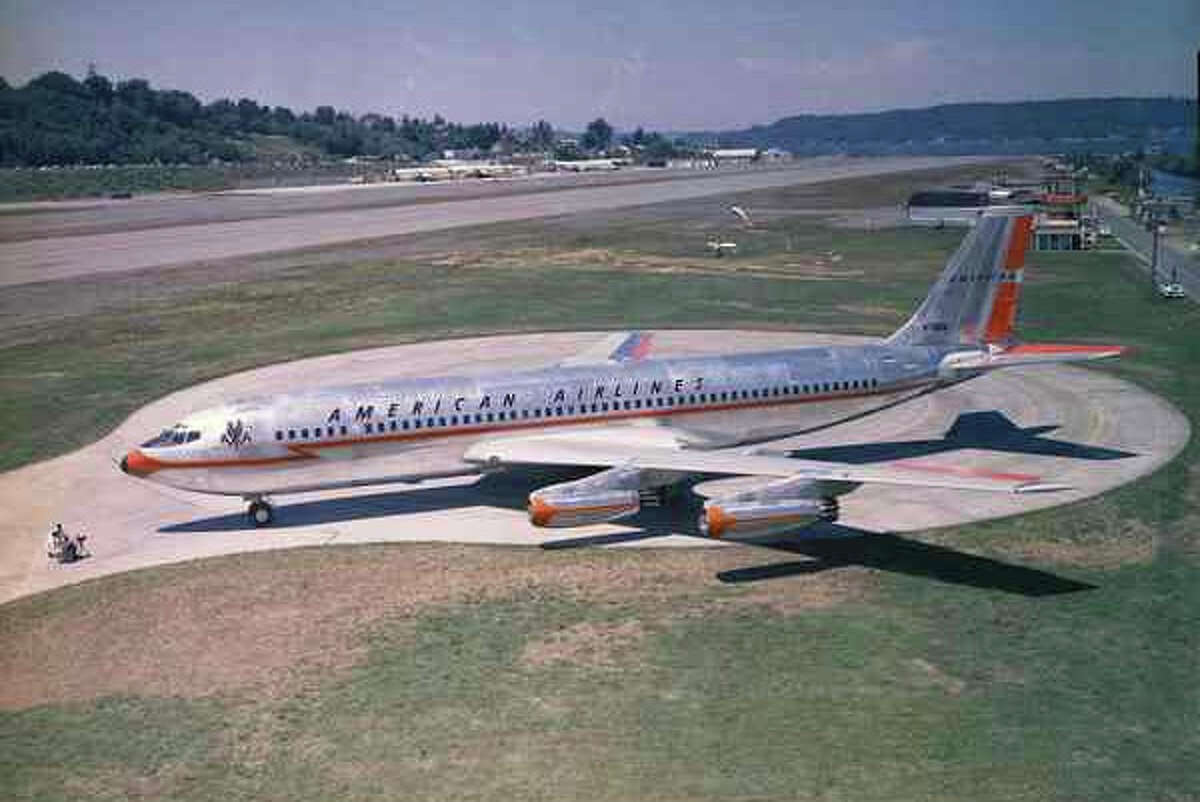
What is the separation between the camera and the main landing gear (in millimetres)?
35031

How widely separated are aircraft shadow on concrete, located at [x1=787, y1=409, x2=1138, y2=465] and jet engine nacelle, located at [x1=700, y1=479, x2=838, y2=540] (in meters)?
10.0

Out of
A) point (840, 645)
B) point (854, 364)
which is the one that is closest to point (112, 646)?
point (840, 645)

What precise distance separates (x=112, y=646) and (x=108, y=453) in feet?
64.8

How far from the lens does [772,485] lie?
100 feet

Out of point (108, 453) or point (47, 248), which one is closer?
point (108, 453)

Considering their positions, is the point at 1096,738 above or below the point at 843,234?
below

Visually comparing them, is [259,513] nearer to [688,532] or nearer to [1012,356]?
[688,532]

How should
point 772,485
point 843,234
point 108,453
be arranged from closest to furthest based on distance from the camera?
point 772,485, point 108,453, point 843,234

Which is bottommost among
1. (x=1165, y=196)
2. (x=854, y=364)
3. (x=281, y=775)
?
(x=281, y=775)

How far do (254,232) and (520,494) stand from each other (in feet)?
344

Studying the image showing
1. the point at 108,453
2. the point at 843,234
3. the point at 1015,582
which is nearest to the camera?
the point at 1015,582

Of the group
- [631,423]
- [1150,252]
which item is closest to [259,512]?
[631,423]

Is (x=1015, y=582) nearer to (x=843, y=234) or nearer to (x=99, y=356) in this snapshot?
(x=99, y=356)

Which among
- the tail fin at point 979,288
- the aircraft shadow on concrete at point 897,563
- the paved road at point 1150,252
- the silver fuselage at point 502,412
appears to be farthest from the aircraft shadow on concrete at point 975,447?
the paved road at point 1150,252
